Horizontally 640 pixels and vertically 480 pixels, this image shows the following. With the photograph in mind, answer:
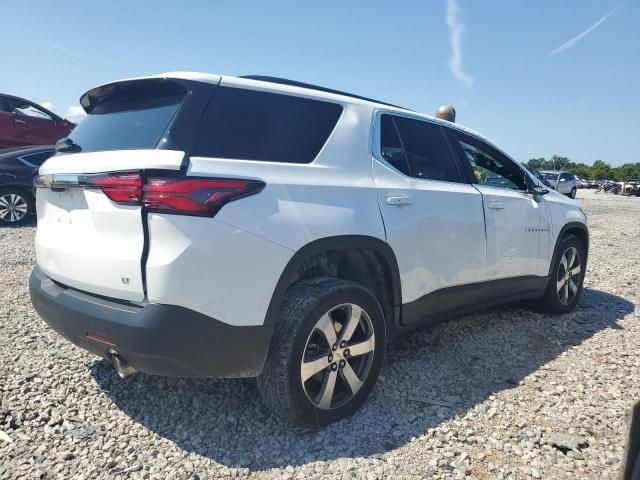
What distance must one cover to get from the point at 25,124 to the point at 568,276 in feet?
38.4

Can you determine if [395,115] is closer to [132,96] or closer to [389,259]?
[389,259]

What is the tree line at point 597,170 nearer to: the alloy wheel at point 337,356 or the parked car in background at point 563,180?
the parked car in background at point 563,180

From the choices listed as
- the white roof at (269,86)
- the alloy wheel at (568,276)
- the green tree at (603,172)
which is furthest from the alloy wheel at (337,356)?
the green tree at (603,172)

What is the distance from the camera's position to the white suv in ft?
6.40

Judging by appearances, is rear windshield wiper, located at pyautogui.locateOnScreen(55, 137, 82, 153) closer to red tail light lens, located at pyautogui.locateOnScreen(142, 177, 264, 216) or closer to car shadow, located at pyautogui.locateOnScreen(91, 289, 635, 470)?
red tail light lens, located at pyautogui.locateOnScreen(142, 177, 264, 216)

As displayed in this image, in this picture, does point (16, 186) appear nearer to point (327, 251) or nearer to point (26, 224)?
point (26, 224)

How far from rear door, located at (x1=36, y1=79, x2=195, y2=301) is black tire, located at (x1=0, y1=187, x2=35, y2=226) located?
6661 mm

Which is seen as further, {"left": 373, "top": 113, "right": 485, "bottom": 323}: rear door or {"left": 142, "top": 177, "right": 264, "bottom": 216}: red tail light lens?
{"left": 373, "top": 113, "right": 485, "bottom": 323}: rear door

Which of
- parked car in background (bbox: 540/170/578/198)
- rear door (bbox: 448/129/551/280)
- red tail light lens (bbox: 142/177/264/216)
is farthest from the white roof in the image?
parked car in background (bbox: 540/170/578/198)

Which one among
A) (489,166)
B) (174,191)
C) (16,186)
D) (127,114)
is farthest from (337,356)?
(16,186)

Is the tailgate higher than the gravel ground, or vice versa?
the tailgate

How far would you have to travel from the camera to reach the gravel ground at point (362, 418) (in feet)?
7.07

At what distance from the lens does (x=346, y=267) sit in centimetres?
273

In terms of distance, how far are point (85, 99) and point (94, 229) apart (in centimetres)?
105
